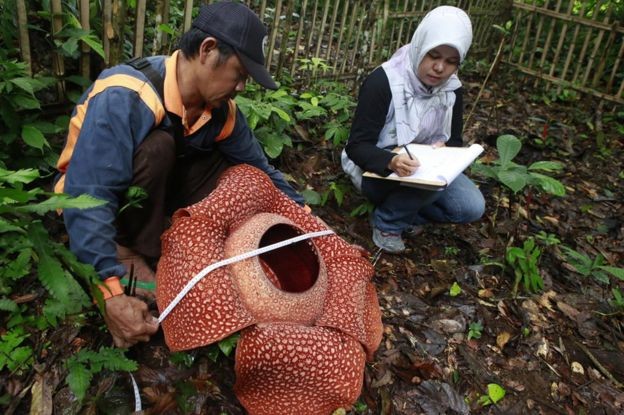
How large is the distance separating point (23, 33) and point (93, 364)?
1.89 meters

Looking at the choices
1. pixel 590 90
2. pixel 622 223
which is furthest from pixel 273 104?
pixel 590 90

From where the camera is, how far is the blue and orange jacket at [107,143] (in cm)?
182

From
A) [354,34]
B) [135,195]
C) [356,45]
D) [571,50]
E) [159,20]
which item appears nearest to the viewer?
[135,195]

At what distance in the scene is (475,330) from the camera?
112 inches

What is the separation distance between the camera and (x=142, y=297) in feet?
6.67

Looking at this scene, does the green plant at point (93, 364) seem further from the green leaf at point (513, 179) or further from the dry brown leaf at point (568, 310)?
the dry brown leaf at point (568, 310)

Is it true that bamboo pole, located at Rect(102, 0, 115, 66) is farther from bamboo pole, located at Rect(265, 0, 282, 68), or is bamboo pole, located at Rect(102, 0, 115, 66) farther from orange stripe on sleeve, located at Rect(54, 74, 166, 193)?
bamboo pole, located at Rect(265, 0, 282, 68)

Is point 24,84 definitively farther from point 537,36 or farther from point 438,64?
point 537,36

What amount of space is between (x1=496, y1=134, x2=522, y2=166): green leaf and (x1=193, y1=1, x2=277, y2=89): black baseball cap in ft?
5.99

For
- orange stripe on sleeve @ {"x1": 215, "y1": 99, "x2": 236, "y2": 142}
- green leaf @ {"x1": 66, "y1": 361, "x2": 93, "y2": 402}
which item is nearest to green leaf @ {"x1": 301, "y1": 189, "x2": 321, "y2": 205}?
orange stripe on sleeve @ {"x1": 215, "y1": 99, "x2": 236, "y2": 142}

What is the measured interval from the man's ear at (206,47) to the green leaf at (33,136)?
1.07 meters

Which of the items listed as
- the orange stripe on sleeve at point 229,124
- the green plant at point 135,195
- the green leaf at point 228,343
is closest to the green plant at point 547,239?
the orange stripe on sleeve at point 229,124

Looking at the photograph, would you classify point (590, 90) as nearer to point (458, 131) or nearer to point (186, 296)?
point (458, 131)

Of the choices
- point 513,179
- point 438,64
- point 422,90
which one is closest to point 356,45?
point 422,90
